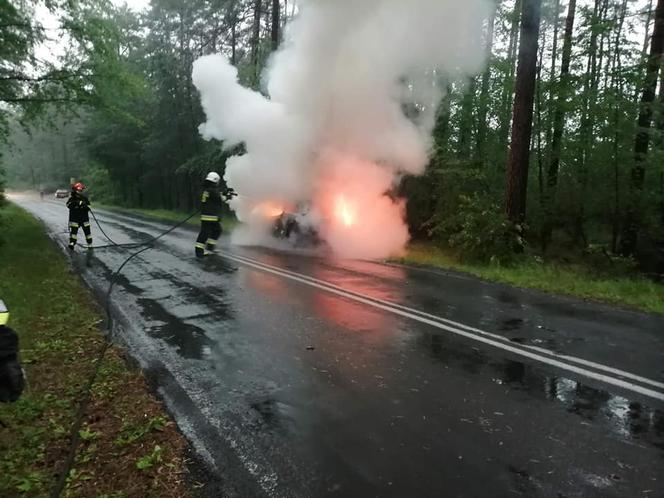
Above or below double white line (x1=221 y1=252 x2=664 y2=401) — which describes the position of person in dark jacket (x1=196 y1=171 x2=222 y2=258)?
above

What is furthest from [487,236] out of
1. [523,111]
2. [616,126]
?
[616,126]

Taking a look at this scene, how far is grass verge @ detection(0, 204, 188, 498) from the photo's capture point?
3.21 meters

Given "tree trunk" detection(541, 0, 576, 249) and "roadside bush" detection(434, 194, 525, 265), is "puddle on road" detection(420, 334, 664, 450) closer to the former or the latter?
"roadside bush" detection(434, 194, 525, 265)

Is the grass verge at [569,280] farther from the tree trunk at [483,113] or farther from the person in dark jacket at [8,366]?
the person in dark jacket at [8,366]

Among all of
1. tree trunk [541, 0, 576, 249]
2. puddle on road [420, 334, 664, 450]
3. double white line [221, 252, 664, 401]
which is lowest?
puddle on road [420, 334, 664, 450]

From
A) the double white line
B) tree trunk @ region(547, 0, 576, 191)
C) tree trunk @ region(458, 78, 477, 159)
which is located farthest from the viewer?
tree trunk @ region(458, 78, 477, 159)

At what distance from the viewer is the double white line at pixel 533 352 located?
4.43 meters

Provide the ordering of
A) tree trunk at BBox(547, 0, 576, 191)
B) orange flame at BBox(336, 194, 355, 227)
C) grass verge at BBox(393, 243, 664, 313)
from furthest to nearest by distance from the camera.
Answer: orange flame at BBox(336, 194, 355, 227) < tree trunk at BBox(547, 0, 576, 191) < grass verge at BBox(393, 243, 664, 313)

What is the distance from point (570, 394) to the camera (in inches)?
168

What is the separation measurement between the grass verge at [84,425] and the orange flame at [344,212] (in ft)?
26.3

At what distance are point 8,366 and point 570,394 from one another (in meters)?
4.33

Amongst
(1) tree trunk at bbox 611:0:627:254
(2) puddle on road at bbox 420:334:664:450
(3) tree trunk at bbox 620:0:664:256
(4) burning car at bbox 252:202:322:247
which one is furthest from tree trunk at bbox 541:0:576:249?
(2) puddle on road at bbox 420:334:664:450

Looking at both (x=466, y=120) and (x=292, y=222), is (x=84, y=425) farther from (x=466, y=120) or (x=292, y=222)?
(x=466, y=120)

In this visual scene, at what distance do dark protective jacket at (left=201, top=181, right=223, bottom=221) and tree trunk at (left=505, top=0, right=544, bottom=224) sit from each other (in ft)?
23.2
